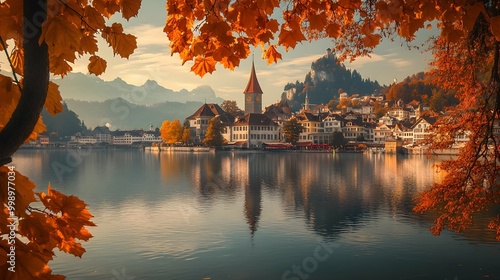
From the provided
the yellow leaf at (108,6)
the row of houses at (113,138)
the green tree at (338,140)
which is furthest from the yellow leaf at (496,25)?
the row of houses at (113,138)

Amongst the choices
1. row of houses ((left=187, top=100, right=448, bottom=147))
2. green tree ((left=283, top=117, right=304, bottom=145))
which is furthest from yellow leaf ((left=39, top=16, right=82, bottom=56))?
row of houses ((left=187, top=100, right=448, bottom=147))

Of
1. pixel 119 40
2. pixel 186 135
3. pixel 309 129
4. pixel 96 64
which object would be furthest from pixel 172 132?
pixel 119 40

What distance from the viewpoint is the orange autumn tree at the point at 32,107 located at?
143cm

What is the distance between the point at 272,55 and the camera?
362 centimetres

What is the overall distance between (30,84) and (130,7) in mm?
710

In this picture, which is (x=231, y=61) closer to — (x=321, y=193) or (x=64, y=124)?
(x=321, y=193)

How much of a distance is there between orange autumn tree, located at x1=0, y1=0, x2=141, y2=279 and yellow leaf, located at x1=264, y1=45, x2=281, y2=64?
6.03ft

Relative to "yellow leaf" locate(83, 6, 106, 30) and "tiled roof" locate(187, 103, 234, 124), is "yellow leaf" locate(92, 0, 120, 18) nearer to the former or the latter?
"yellow leaf" locate(83, 6, 106, 30)

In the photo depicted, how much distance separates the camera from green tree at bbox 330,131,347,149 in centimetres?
10114

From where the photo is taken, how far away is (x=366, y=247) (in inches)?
654

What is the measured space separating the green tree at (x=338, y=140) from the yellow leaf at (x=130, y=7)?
101 metres

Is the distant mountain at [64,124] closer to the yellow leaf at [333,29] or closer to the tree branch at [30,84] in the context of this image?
the yellow leaf at [333,29]

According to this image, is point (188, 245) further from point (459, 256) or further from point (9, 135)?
point (9, 135)

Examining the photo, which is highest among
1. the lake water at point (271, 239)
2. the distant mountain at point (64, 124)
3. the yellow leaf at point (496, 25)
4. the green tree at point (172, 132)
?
the distant mountain at point (64, 124)
